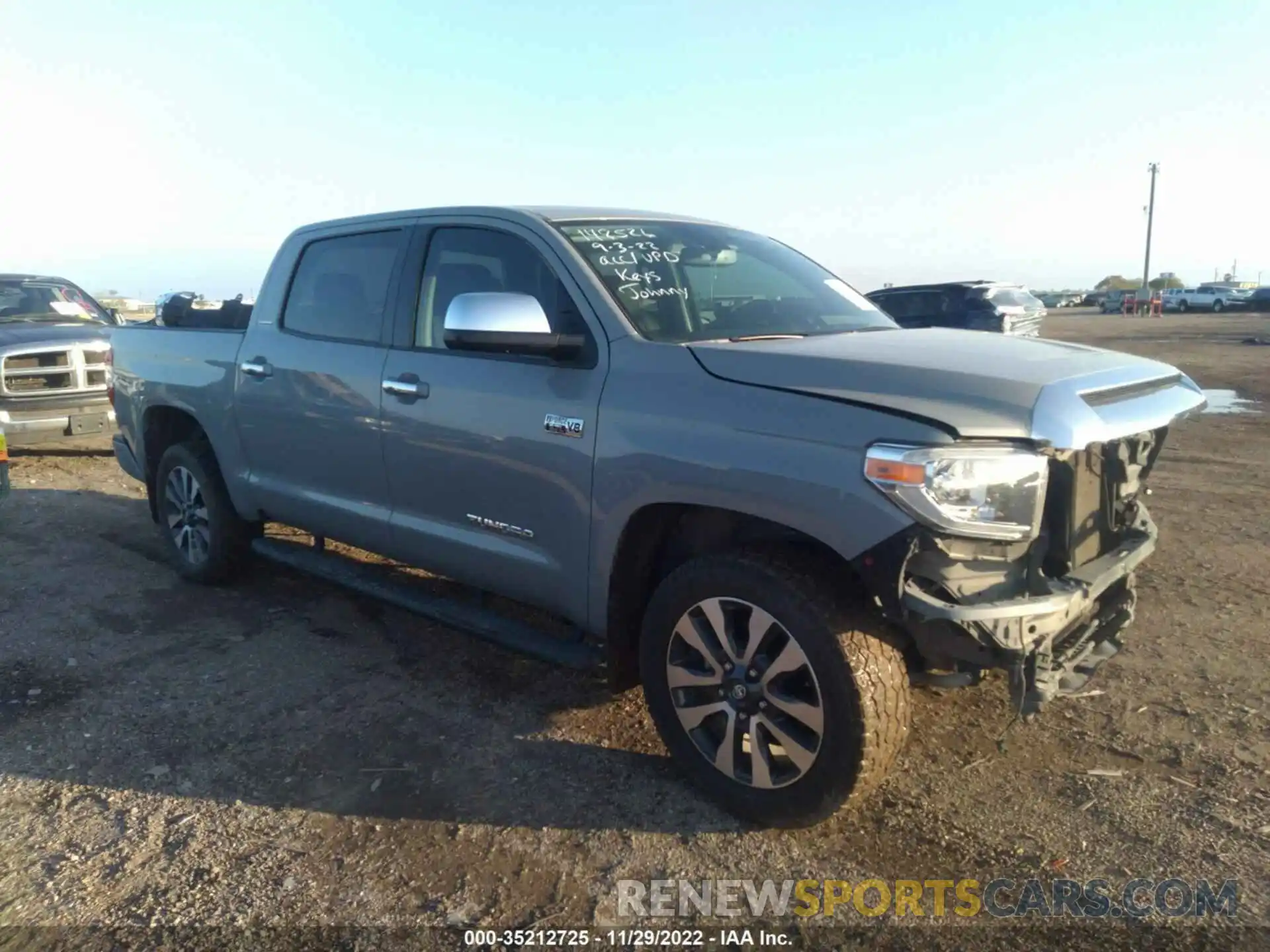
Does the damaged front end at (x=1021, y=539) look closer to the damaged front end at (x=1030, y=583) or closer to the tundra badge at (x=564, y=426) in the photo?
the damaged front end at (x=1030, y=583)

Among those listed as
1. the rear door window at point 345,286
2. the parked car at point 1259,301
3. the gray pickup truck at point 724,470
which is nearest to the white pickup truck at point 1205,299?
the parked car at point 1259,301

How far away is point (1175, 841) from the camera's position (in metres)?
2.97

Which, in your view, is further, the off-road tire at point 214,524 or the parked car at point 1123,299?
the parked car at point 1123,299

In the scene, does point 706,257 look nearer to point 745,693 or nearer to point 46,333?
point 745,693

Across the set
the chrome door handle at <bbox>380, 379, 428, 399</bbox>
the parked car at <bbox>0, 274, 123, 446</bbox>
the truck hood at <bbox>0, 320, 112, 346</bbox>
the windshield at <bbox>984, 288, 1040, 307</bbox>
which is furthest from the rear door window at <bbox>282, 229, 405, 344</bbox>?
the windshield at <bbox>984, 288, 1040, 307</bbox>

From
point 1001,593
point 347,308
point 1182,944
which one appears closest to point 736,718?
point 1001,593

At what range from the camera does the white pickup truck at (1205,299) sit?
5141 cm

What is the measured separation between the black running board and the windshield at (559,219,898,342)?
117 cm

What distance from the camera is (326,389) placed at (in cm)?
441

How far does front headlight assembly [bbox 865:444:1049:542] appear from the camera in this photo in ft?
8.48

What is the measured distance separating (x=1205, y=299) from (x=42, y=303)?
56713mm

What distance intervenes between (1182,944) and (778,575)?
1406mm

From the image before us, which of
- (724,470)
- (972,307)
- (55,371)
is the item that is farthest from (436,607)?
(972,307)

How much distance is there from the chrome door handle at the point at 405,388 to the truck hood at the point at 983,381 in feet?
4.12
